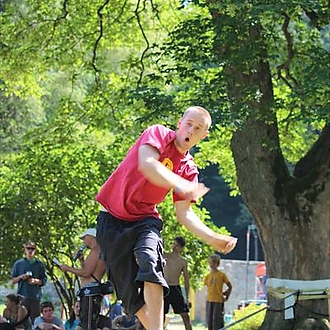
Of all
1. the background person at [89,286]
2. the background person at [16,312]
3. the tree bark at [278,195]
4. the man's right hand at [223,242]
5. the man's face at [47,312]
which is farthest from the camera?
the tree bark at [278,195]

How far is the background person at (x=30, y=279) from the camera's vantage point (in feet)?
42.3

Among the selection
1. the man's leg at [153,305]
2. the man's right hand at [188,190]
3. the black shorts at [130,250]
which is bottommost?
the man's leg at [153,305]

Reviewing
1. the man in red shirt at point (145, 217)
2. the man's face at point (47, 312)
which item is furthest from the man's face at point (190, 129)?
the man's face at point (47, 312)

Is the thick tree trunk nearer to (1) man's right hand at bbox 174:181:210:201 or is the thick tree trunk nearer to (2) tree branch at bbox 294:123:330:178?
(2) tree branch at bbox 294:123:330:178

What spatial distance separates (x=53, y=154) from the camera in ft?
55.3

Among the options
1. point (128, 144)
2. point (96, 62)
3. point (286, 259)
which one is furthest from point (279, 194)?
point (96, 62)

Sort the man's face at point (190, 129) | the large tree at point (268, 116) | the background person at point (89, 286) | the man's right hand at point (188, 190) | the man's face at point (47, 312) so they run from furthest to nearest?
the large tree at point (268, 116), the man's face at point (47, 312), the background person at point (89, 286), the man's face at point (190, 129), the man's right hand at point (188, 190)

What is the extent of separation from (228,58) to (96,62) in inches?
283

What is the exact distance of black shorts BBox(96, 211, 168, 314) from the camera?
5027 millimetres

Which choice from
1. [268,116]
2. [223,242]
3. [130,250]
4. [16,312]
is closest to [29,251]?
[16,312]

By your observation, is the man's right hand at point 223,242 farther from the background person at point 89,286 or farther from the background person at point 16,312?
the background person at point 16,312

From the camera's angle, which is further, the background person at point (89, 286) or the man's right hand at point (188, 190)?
the background person at point (89, 286)

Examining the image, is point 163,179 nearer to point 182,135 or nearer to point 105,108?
point 182,135

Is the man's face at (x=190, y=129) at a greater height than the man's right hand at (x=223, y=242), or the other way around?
the man's face at (x=190, y=129)
